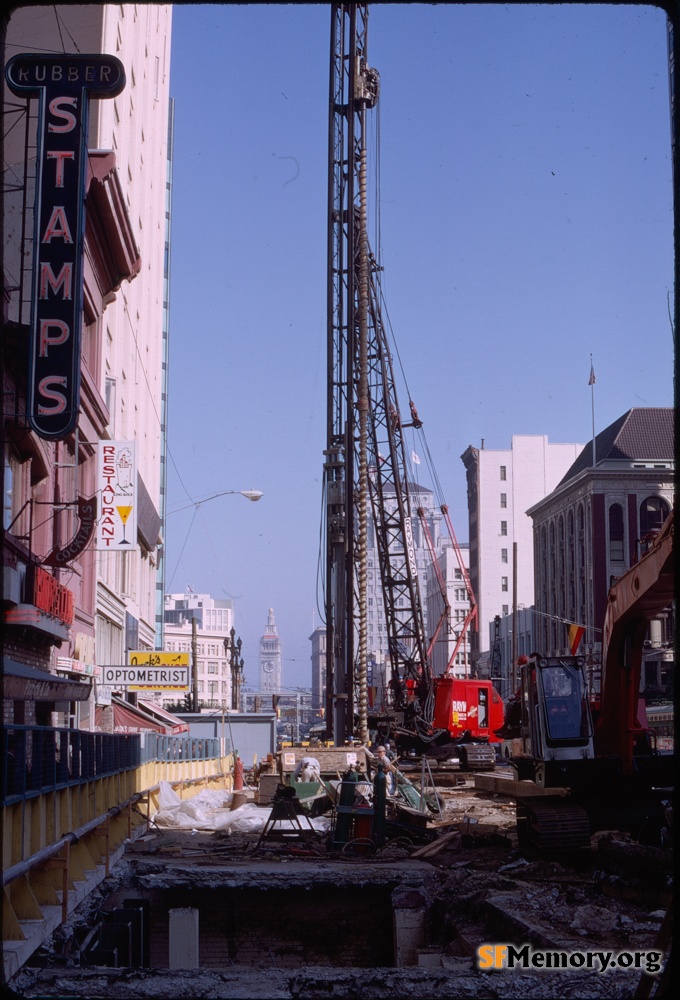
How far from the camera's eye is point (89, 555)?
3272cm

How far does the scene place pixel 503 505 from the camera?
140375mm

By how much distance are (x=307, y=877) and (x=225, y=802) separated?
12.0 meters

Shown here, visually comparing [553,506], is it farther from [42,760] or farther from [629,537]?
[42,760]

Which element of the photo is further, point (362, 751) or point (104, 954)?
point (362, 751)

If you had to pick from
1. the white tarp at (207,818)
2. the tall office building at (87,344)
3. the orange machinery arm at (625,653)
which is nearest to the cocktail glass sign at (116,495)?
the tall office building at (87,344)

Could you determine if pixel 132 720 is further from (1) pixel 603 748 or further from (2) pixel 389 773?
(1) pixel 603 748

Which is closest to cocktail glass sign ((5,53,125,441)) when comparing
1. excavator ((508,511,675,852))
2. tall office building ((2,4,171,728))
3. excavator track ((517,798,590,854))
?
tall office building ((2,4,171,728))

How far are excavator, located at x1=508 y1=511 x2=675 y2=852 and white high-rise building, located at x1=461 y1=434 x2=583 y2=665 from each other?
120 meters

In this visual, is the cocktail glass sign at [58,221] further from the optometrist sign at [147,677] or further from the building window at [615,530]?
the building window at [615,530]

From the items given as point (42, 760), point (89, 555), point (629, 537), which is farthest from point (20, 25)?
point (629, 537)

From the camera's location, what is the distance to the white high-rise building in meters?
138

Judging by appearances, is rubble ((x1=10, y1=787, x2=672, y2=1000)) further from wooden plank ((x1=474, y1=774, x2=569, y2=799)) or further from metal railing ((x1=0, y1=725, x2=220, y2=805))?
metal railing ((x1=0, y1=725, x2=220, y2=805))

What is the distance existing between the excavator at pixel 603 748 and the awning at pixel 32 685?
838cm

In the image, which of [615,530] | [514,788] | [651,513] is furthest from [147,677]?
[651,513]
